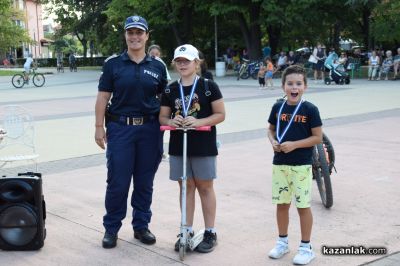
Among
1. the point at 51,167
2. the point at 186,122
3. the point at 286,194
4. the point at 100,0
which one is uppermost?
the point at 100,0

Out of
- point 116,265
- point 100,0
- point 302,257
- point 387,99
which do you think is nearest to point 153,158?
point 116,265

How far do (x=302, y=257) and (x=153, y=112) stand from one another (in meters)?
1.62

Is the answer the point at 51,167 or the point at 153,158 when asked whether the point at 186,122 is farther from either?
the point at 51,167

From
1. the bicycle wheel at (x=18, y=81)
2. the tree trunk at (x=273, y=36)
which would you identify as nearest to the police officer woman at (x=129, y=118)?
the bicycle wheel at (x=18, y=81)

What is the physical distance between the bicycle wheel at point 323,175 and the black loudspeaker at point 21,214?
2686 mm

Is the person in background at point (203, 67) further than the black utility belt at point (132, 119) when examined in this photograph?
Yes

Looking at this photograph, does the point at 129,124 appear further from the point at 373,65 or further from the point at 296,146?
the point at 373,65

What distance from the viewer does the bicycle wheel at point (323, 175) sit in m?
5.47

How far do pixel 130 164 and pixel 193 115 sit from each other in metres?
0.70

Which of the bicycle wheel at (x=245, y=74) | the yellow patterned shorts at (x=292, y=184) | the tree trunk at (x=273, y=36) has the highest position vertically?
the tree trunk at (x=273, y=36)

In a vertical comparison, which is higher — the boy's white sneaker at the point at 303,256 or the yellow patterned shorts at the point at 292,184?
the yellow patterned shorts at the point at 292,184

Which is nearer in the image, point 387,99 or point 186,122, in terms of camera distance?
point 186,122

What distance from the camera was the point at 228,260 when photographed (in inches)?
167

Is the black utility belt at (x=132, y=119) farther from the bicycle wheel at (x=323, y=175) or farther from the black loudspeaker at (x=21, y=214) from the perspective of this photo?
the bicycle wheel at (x=323, y=175)
